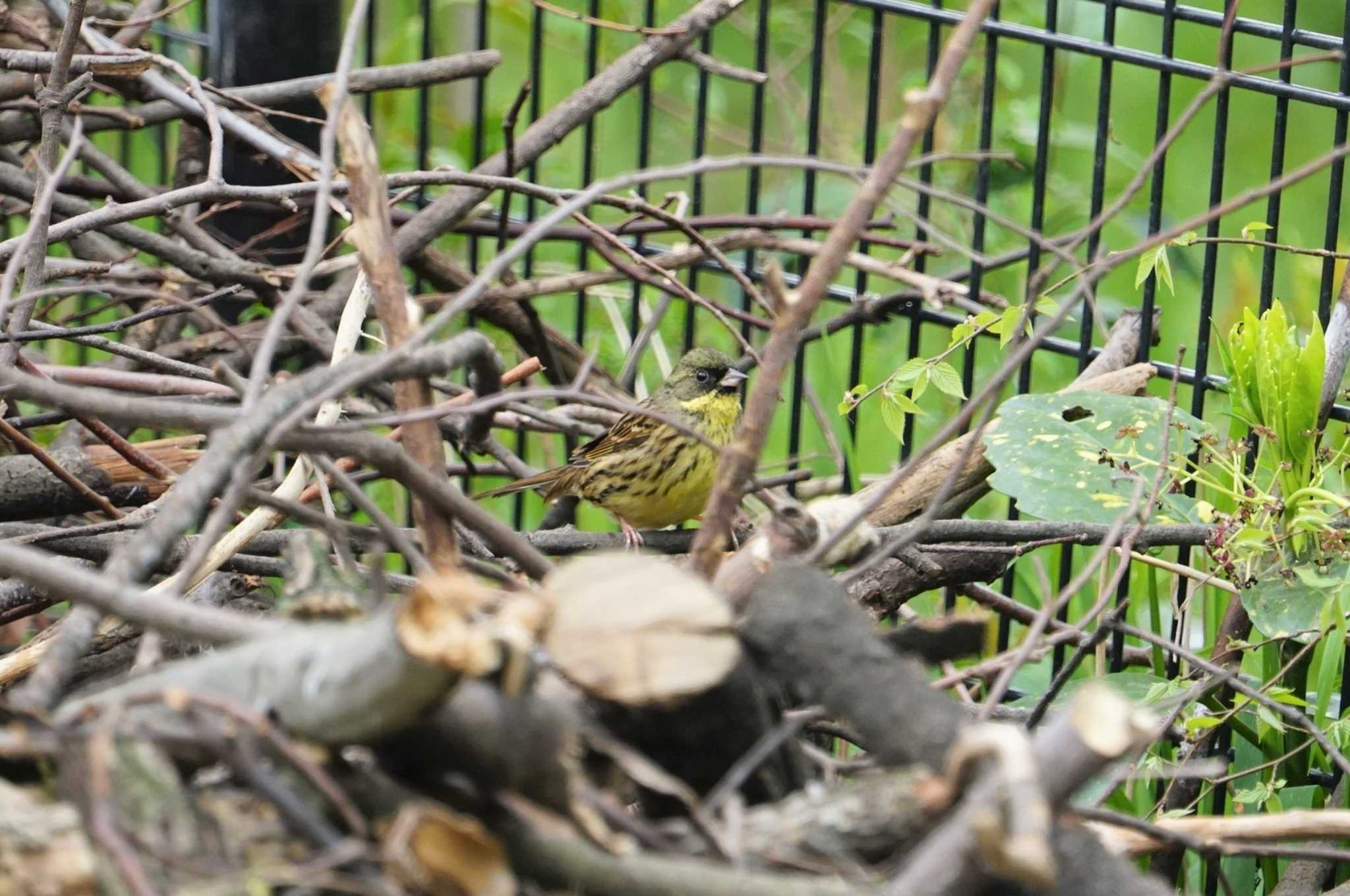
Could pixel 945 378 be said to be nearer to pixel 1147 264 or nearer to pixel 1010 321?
pixel 1010 321

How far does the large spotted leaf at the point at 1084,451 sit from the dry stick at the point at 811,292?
0.86 meters

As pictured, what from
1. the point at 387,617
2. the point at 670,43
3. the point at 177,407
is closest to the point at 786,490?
the point at 670,43

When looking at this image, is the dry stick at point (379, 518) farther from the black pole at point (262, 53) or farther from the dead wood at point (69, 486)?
the black pole at point (262, 53)

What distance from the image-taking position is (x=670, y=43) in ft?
10.9

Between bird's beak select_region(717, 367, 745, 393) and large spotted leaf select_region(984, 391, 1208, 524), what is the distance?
1145 millimetres

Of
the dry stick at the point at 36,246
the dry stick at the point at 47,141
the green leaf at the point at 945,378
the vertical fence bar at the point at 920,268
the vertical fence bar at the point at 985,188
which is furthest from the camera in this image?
the vertical fence bar at the point at 920,268

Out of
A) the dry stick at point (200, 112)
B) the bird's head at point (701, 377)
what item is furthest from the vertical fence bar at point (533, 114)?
the dry stick at point (200, 112)

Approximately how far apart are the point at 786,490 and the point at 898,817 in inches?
90.4

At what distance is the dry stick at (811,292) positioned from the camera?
5.72 ft

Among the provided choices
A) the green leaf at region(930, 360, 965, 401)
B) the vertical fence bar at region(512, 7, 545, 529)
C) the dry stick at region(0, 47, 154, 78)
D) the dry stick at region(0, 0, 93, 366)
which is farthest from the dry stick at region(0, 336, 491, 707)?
the vertical fence bar at region(512, 7, 545, 529)

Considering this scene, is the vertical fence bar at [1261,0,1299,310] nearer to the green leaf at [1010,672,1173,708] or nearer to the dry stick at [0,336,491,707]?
the green leaf at [1010,672,1173,708]

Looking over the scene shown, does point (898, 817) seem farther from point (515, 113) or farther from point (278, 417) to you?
point (515, 113)

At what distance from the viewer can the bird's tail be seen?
336cm

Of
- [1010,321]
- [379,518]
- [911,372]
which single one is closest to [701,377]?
[911,372]
